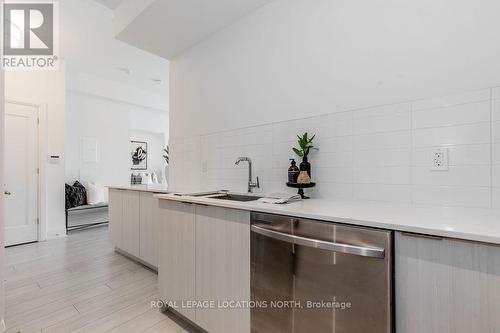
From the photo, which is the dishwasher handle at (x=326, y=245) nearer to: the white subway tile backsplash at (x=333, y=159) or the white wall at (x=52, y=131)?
the white subway tile backsplash at (x=333, y=159)

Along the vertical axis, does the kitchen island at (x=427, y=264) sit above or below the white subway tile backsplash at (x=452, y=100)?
below

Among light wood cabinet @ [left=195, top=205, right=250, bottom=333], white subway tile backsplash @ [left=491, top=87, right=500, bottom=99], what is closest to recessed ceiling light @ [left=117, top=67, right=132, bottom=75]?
light wood cabinet @ [left=195, top=205, right=250, bottom=333]

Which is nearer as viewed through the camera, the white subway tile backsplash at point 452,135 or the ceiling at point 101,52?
the white subway tile backsplash at point 452,135

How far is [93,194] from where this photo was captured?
14.0 feet

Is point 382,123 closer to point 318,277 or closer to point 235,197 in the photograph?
point 318,277

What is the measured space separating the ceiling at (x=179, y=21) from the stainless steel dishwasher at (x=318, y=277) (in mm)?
1804

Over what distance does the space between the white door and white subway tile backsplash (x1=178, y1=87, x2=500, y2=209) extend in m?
3.52

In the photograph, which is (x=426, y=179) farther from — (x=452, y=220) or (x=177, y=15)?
(x=177, y=15)

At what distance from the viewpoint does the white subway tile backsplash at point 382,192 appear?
1.31 metres

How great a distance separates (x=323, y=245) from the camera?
94 cm

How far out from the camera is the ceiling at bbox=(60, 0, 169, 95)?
2.59 meters

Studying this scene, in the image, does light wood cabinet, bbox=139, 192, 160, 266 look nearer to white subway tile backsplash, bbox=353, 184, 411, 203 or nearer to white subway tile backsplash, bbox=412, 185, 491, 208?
white subway tile backsplash, bbox=353, 184, 411, 203

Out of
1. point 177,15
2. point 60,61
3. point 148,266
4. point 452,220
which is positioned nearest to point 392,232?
point 452,220

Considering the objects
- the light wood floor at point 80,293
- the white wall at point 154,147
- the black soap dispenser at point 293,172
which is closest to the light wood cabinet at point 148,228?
the light wood floor at point 80,293
